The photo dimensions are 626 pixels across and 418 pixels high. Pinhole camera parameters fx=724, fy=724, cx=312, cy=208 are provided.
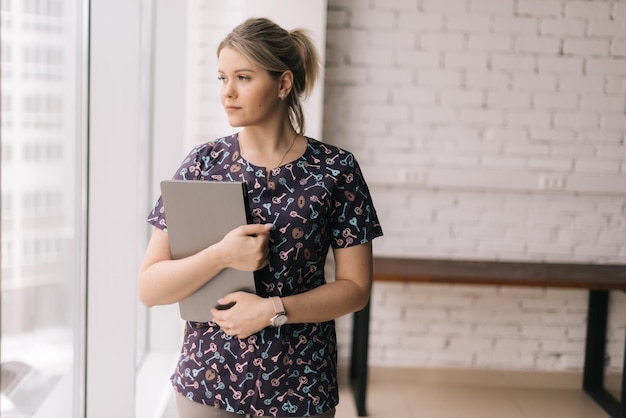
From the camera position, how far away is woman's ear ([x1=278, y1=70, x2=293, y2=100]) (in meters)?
1.45

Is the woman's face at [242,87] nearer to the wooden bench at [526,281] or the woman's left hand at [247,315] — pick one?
the woman's left hand at [247,315]

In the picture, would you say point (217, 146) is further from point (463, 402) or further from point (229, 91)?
point (463, 402)

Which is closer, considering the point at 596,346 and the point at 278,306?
the point at 278,306

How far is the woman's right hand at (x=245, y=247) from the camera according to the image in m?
1.32

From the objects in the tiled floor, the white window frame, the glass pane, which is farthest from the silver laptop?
the tiled floor

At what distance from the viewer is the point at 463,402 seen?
366 cm

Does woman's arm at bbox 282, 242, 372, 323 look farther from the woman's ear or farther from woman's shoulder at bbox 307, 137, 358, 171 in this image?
the woman's ear

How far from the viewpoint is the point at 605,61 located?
3738 mm

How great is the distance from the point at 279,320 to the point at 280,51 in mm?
526

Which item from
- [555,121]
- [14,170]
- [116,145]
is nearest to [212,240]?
[14,170]

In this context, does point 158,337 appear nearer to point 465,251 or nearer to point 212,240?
point 465,251

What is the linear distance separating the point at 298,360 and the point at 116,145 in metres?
1.12

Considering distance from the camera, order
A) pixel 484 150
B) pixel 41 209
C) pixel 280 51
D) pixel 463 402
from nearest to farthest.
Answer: pixel 280 51 < pixel 41 209 < pixel 463 402 < pixel 484 150

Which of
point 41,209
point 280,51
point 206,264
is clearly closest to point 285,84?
point 280,51
